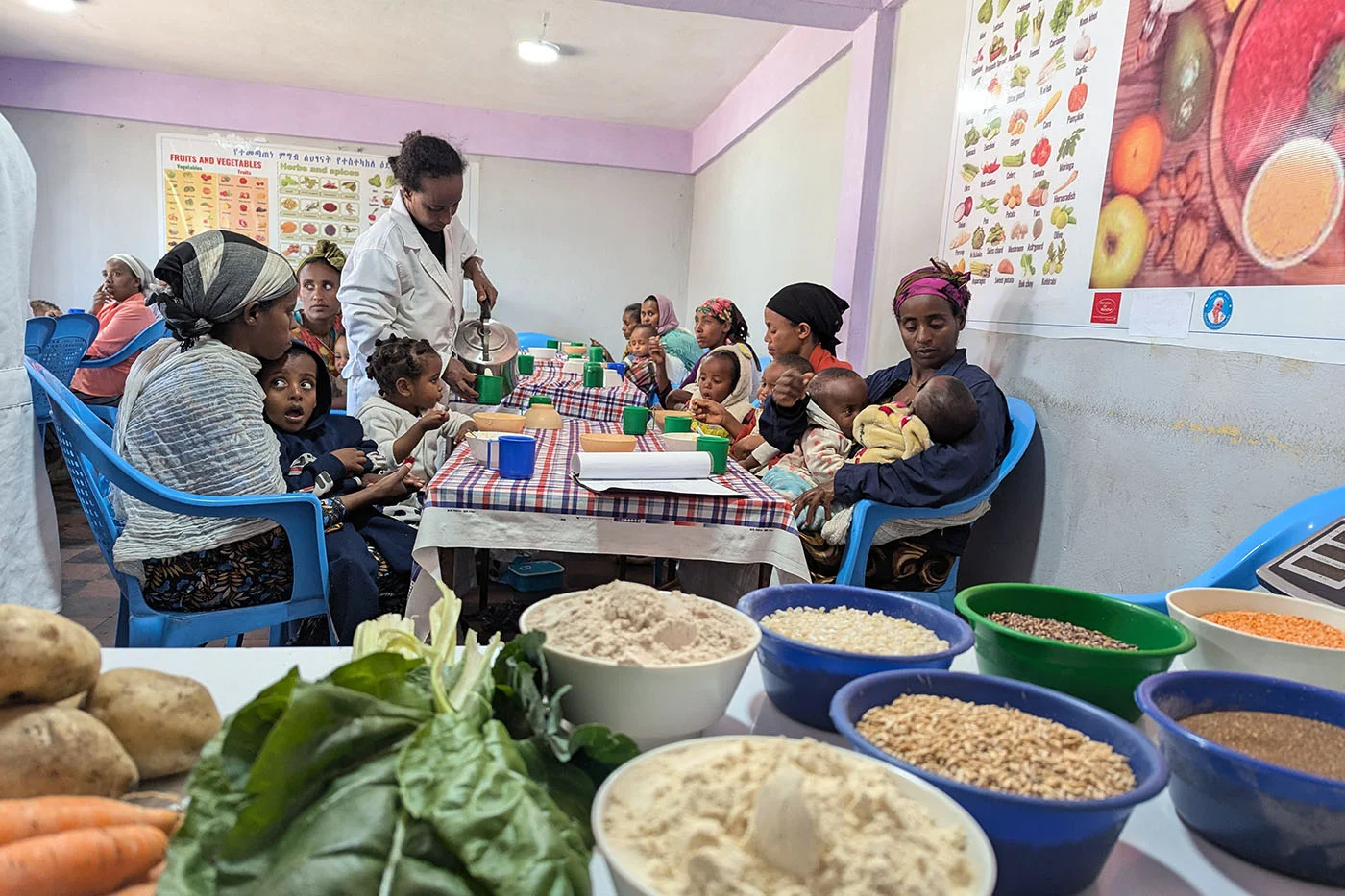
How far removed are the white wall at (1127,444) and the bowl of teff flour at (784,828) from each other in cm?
158

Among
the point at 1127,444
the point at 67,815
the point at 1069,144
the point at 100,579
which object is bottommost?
the point at 100,579

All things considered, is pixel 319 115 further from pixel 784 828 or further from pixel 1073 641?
pixel 784 828

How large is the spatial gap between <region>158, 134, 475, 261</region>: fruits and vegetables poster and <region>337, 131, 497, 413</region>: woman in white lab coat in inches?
186

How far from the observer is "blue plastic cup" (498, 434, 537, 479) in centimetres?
199

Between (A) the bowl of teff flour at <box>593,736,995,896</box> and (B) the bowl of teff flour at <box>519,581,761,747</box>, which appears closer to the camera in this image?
(A) the bowl of teff flour at <box>593,736,995,896</box>

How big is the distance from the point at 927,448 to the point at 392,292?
222 cm

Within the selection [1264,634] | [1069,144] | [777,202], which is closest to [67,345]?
[777,202]

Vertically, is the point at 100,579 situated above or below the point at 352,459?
below

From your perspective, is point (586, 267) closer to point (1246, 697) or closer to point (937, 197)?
point (937, 197)

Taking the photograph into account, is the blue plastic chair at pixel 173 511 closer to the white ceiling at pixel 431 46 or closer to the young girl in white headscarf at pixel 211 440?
the young girl in white headscarf at pixel 211 440

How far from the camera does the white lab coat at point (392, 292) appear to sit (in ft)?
10.9

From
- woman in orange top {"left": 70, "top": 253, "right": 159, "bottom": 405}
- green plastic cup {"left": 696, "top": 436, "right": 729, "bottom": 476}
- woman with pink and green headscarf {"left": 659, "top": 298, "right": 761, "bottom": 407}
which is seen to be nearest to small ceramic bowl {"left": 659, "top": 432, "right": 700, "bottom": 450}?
green plastic cup {"left": 696, "top": 436, "right": 729, "bottom": 476}

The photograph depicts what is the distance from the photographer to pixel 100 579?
12.9ft

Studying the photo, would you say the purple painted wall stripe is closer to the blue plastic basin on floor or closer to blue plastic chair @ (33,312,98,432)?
blue plastic chair @ (33,312,98,432)
